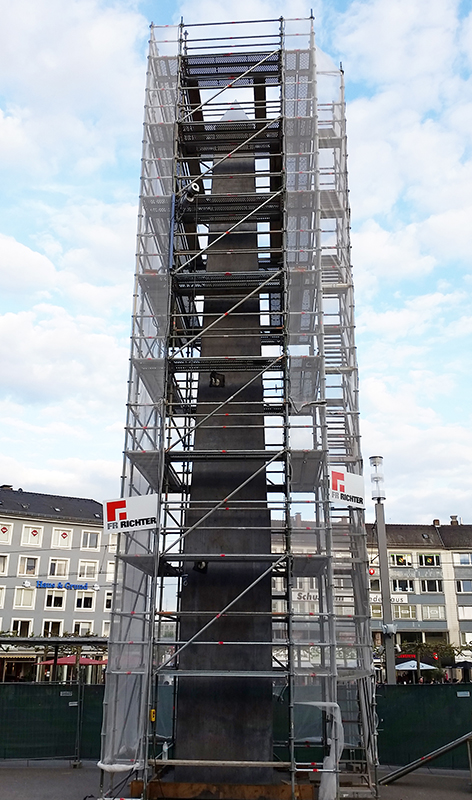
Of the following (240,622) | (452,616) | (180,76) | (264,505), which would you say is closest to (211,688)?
(240,622)

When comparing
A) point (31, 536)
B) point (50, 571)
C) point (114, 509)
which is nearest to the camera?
point (114, 509)

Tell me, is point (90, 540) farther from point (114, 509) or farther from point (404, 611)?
point (114, 509)

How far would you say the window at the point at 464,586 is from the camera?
54.2m

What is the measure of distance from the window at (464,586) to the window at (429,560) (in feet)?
6.65

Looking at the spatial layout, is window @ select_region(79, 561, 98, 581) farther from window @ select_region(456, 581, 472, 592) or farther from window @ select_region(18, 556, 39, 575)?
window @ select_region(456, 581, 472, 592)

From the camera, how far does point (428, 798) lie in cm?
1256

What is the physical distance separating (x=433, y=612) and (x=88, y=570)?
2635 cm

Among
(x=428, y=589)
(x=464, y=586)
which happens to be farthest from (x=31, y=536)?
(x=464, y=586)

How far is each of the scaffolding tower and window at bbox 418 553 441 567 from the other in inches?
1587

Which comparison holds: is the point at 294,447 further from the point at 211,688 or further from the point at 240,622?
the point at 211,688

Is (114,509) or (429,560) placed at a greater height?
(429,560)

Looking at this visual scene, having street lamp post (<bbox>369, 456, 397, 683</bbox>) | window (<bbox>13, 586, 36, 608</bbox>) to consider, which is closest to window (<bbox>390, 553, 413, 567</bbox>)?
window (<bbox>13, 586, 36, 608</bbox>)

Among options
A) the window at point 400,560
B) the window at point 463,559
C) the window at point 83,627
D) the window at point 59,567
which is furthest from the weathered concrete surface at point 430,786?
the window at point 463,559

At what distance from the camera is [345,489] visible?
1279 centimetres
